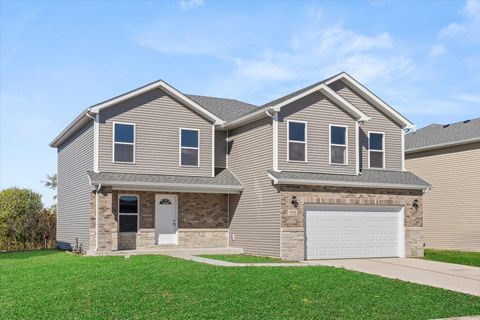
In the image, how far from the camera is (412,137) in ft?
109

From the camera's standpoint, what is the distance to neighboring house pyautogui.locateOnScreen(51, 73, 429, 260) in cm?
2184

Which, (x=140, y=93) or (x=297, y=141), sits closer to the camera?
(x=297, y=141)

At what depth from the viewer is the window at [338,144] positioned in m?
23.1

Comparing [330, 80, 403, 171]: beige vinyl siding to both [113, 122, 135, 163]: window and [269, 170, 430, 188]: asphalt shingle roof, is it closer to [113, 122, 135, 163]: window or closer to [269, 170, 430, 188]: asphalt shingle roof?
[269, 170, 430, 188]: asphalt shingle roof

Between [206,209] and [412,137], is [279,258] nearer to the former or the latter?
[206,209]

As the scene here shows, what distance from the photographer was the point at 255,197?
902 inches

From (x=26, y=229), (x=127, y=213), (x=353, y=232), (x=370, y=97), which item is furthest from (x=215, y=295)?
(x=26, y=229)

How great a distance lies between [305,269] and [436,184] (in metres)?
14.9

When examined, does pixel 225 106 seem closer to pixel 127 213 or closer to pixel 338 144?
pixel 338 144

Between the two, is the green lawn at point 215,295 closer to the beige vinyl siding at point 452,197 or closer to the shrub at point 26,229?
the beige vinyl siding at point 452,197

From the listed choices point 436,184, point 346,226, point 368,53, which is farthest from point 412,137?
point 368,53

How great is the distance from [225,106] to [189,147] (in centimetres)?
489

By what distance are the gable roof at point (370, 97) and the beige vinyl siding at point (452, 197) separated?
4.35 metres

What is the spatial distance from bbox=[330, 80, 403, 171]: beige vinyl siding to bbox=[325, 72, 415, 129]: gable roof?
163mm
